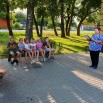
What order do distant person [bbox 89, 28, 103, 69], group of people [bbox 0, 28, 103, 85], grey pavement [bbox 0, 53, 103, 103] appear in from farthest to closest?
1. group of people [bbox 0, 28, 103, 85]
2. distant person [bbox 89, 28, 103, 69]
3. grey pavement [bbox 0, 53, 103, 103]

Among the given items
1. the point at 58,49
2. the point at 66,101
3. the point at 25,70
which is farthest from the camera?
the point at 58,49

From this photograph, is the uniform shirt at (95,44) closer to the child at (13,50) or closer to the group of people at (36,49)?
the group of people at (36,49)

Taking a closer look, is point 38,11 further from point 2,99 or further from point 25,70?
point 2,99

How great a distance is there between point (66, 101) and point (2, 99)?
152cm

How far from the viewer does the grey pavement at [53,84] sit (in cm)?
822

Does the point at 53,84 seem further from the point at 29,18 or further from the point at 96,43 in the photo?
the point at 29,18

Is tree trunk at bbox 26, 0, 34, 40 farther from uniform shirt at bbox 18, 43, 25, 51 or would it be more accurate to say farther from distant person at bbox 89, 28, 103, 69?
distant person at bbox 89, 28, 103, 69

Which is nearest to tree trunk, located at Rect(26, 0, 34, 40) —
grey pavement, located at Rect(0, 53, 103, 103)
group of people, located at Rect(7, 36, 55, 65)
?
group of people, located at Rect(7, 36, 55, 65)

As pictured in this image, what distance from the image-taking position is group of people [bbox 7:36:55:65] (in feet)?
42.7

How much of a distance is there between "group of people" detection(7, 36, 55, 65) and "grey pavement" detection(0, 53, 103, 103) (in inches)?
16.9

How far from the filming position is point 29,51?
44.0 ft

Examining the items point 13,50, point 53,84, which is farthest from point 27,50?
point 53,84

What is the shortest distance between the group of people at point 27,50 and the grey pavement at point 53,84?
0.43 meters

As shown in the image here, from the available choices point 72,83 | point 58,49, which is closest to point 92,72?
point 72,83
